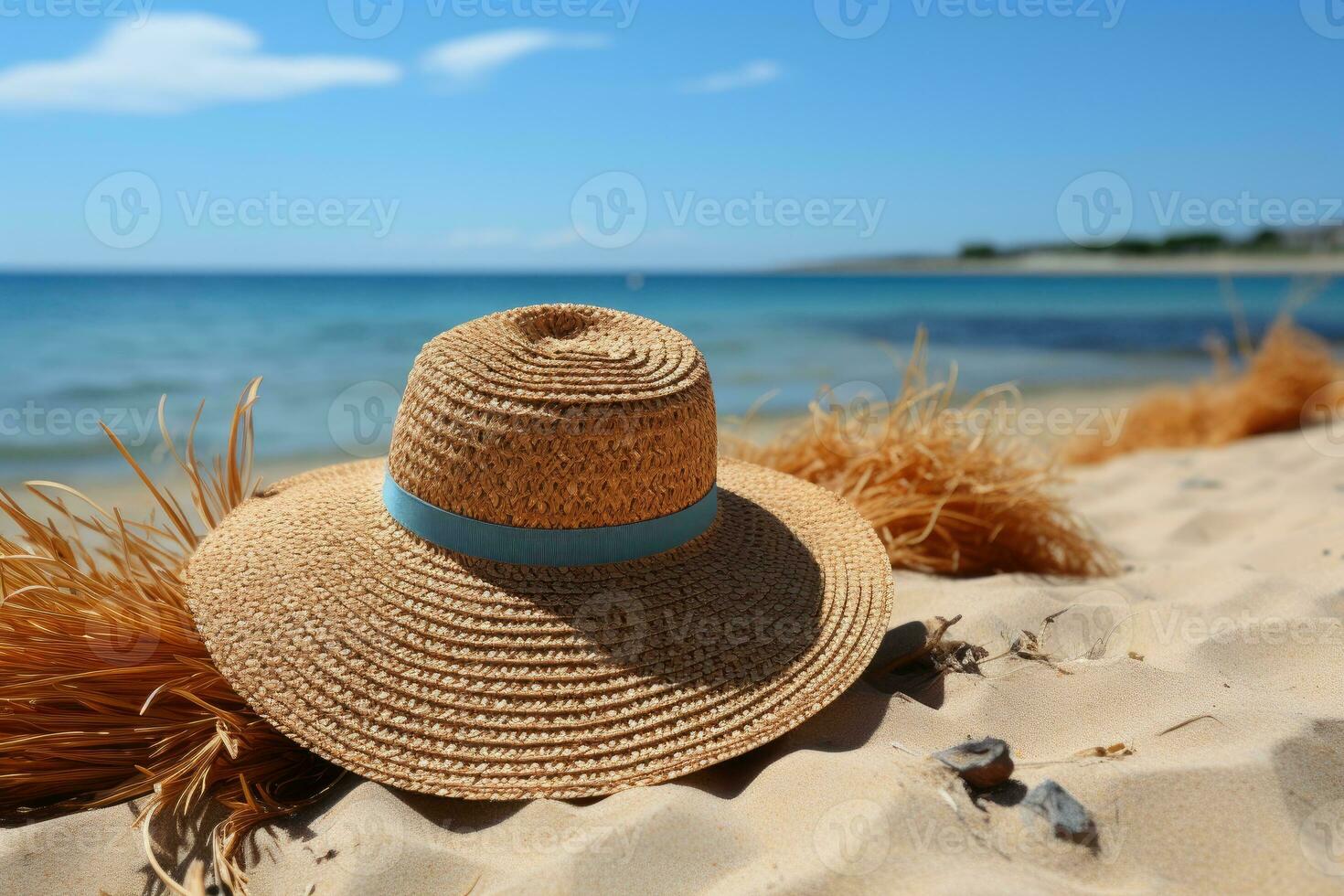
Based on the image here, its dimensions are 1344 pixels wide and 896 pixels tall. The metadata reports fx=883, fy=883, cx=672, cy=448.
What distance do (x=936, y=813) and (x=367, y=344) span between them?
43.0 ft

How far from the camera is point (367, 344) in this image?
13195 millimetres

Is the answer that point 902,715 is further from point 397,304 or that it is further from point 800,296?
point 800,296

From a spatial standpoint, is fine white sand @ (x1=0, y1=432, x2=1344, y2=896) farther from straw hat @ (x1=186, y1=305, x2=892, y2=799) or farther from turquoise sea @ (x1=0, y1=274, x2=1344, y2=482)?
turquoise sea @ (x1=0, y1=274, x2=1344, y2=482)

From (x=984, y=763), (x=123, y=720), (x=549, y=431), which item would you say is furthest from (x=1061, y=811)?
(x=123, y=720)

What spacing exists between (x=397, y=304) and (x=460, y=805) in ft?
74.5

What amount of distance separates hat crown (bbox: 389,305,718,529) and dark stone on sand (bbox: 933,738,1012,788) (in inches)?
24.7

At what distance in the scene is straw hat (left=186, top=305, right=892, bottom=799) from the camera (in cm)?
134

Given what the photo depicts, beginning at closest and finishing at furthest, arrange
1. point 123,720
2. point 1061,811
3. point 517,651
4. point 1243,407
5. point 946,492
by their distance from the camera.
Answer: point 1061,811, point 517,651, point 123,720, point 946,492, point 1243,407

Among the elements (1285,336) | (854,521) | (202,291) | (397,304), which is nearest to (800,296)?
(397,304)

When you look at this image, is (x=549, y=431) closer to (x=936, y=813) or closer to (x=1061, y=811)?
(x=936, y=813)

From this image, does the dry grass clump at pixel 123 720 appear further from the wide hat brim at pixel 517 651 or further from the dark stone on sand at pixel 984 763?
the dark stone on sand at pixel 984 763

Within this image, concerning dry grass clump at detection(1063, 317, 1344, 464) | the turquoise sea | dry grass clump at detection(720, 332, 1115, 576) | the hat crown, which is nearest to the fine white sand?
the hat crown

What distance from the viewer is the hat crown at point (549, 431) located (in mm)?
1479

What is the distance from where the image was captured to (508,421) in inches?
57.8
